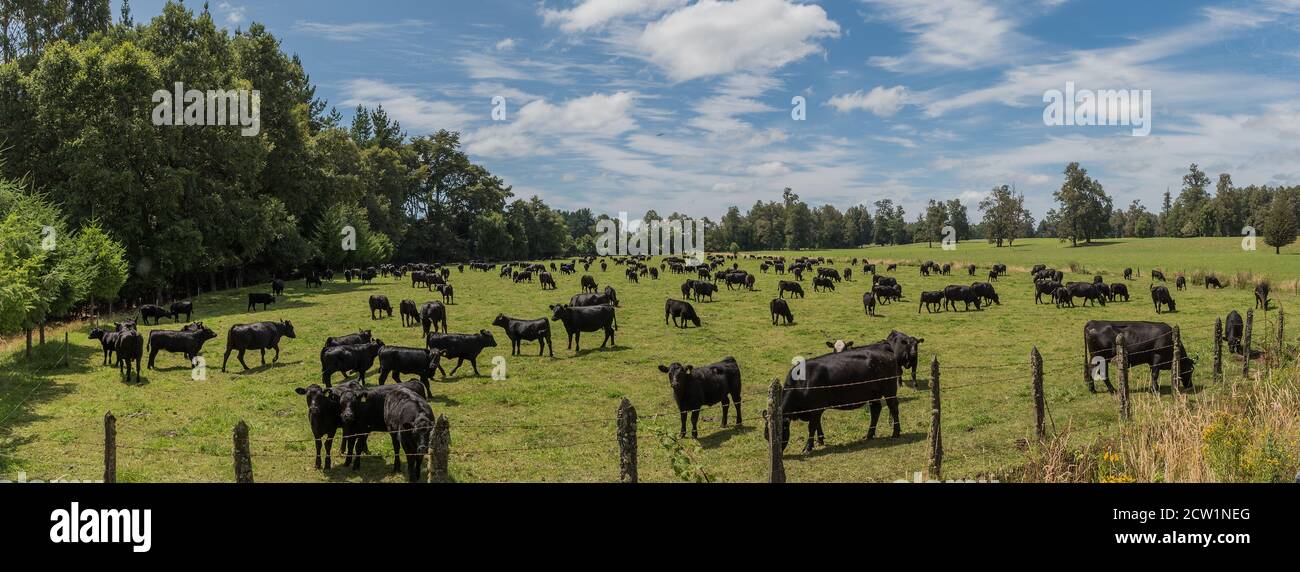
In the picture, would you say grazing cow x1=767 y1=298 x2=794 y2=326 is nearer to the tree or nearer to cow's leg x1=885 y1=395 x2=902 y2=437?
cow's leg x1=885 y1=395 x2=902 y2=437

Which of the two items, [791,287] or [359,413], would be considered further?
[791,287]

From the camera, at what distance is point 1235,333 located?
20609 millimetres

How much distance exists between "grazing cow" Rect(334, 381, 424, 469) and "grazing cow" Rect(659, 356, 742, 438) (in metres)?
5.29

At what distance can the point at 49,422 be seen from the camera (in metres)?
15.3

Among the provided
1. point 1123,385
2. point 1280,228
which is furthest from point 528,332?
point 1280,228

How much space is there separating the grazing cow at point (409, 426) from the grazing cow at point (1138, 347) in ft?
47.9

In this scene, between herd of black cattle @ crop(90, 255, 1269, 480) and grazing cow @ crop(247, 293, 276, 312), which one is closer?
herd of black cattle @ crop(90, 255, 1269, 480)

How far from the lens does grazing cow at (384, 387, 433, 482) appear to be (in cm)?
1108

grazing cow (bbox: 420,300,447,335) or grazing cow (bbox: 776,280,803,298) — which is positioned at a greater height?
grazing cow (bbox: 776,280,803,298)

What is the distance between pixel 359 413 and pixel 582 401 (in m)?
5.99

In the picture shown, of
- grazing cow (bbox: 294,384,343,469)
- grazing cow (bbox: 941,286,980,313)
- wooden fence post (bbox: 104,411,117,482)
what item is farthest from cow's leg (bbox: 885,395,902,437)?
grazing cow (bbox: 941,286,980,313)

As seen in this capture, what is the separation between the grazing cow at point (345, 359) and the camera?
59.6 ft

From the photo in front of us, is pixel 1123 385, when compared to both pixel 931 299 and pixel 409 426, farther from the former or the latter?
pixel 931 299
